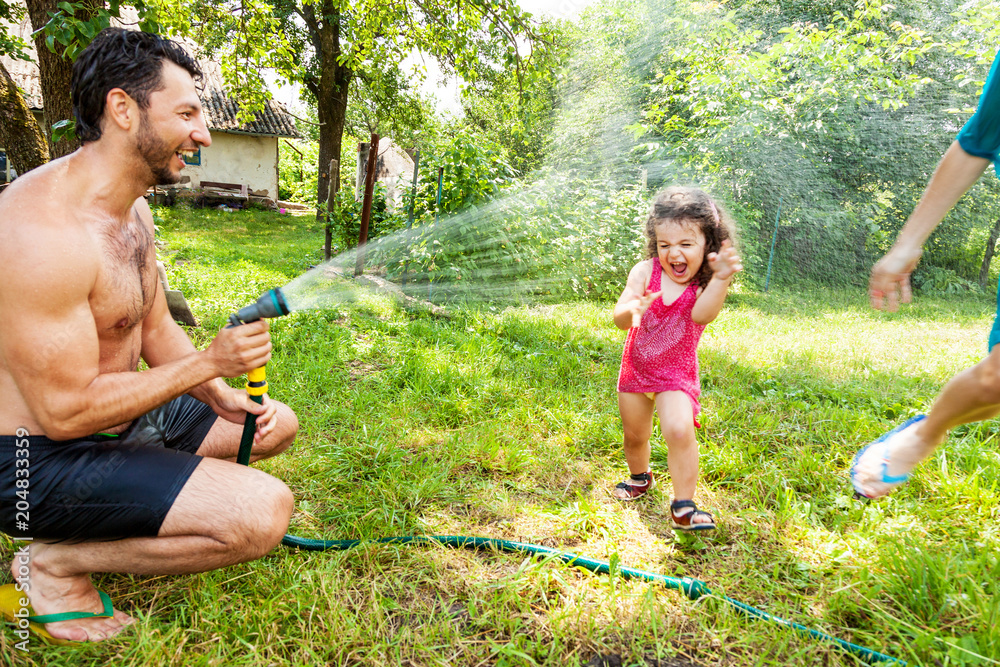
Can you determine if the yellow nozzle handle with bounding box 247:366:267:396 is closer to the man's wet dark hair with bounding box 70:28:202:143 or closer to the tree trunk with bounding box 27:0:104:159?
the man's wet dark hair with bounding box 70:28:202:143

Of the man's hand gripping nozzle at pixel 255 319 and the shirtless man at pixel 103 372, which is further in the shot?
the man's hand gripping nozzle at pixel 255 319

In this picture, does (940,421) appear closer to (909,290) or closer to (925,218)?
(909,290)

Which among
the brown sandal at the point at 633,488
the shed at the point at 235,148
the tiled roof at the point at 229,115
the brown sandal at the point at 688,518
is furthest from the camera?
the shed at the point at 235,148

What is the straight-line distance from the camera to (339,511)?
2330 mm

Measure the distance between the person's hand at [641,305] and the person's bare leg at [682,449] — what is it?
361mm

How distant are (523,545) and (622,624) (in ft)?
1.50

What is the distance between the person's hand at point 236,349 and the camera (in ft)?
5.49

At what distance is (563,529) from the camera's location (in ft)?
7.54

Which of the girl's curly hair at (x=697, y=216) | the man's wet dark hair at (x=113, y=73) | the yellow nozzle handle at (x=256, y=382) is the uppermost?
the man's wet dark hair at (x=113, y=73)

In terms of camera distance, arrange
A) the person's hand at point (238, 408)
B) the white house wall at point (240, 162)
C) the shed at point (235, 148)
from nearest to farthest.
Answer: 1. the person's hand at point (238, 408)
2. the shed at point (235, 148)
3. the white house wall at point (240, 162)

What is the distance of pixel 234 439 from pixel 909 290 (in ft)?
7.77

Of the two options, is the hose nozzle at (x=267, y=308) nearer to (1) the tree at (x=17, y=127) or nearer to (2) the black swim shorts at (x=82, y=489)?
(2) the black swim shorts at (x=82, y=489)

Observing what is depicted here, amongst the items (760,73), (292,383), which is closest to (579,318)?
(292,383)

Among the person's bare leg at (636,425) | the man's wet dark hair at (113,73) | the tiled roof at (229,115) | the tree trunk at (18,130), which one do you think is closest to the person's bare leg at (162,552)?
the man's wet dark hair at (113,73)
